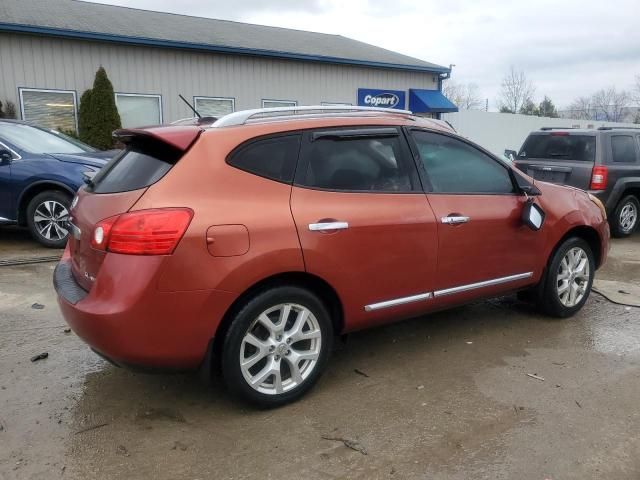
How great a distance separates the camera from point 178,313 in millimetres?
2789

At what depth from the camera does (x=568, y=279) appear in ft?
15.4

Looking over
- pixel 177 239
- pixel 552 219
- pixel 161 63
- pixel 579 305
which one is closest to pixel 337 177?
pixel 177 239

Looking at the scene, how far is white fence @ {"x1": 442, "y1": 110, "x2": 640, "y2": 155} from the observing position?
22016 mm

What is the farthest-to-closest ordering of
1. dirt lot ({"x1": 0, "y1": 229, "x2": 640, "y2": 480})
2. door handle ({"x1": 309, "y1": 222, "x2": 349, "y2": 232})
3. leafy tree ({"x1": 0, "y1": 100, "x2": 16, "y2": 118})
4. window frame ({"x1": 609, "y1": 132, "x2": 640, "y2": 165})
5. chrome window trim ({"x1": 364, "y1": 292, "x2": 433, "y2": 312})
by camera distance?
leafy tree ({"x1": 0, "y1": 100, "x2": 16, "y2": 118}) < window frame ({"x1": 609, "y1": 132, "x2": 640, "y2": 165}) < chrome window trim ({"x1": 364, "y1": 292, "x2": 433, "y2": 312}) < door handle ({"x1": 309, "y1": 222, "x2": 349, "y2": 232}) < dirt lot ({"x1": 0, "y1": 229, "x2": 640, "y2": 480})

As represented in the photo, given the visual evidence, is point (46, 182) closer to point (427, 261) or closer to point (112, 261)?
point (112, 261)

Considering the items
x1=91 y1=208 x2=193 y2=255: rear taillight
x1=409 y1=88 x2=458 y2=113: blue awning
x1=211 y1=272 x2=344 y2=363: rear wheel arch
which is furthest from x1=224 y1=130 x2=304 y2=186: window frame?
x1=409 y1=88 x2=458 y2=113: blue awning

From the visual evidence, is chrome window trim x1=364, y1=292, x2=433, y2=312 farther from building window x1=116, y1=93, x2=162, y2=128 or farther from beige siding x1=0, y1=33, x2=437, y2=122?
beige siding x1=0, y1=33, x2=437, y2=122

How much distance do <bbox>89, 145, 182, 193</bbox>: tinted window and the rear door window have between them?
0.78 metres

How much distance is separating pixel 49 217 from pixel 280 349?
5106 mm

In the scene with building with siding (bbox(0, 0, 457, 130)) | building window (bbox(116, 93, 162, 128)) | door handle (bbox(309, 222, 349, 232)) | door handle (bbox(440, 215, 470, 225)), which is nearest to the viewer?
door handle (bbox(309, 222, 349, 232))

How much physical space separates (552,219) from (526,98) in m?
60.4

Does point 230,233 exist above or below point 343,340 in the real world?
above

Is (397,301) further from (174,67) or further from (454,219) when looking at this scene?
(174,67)

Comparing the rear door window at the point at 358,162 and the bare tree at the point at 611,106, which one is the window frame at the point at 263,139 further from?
the bare tree at the point at 611,106
